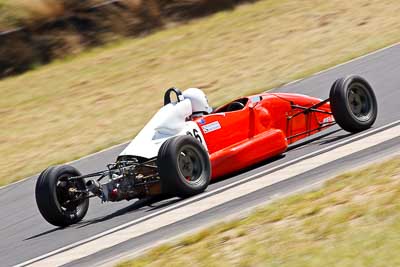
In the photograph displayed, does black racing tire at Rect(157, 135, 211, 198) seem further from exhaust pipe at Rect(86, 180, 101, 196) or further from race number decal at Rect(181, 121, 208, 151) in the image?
exhaust pipe at Rect(86, 180, 101, 196)

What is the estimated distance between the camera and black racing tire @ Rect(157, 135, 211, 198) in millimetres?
9789

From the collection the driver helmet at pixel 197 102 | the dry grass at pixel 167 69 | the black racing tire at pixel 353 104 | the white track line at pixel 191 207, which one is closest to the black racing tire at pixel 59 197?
the white track line at pixel 191 207

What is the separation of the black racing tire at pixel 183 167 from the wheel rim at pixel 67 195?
1144 millimetres

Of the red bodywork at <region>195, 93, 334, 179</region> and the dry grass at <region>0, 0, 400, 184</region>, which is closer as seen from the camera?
the red bodywork at <region>195, 93, 334, 179</region>

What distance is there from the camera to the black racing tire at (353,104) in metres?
11.7

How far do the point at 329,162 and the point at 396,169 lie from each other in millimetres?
1786

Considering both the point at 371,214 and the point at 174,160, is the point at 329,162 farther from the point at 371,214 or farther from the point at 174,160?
the point at 371,214

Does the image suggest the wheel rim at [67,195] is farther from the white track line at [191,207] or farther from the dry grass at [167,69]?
the dry grass at [167,69]

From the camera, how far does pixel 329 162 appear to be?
1031 centimetres

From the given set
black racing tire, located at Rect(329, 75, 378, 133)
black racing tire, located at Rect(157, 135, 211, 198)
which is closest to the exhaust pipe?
black racing tire, located at Rect(157, 135, 211, 198)

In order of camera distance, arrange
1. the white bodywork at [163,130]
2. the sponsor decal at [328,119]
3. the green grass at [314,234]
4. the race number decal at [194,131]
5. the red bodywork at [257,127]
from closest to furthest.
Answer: the green grass at [314,234] < the white bodywork at [163,130] < the race number decal at [194,131] < the red bodywork at [257,127] < the sponsor decal at [328,119]

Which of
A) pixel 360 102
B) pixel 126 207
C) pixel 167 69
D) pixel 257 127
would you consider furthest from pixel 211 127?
pixel 167 69

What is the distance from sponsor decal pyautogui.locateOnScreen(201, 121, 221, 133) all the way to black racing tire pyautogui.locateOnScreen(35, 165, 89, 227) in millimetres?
1496

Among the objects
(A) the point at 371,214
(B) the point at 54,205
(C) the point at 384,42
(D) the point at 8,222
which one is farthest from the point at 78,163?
(A) the point at 371,214
